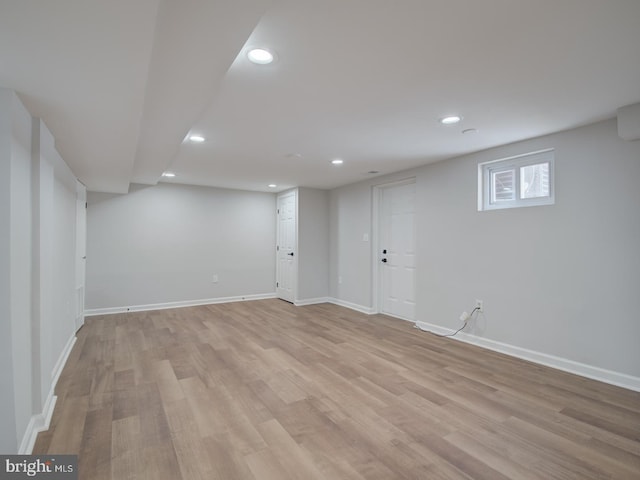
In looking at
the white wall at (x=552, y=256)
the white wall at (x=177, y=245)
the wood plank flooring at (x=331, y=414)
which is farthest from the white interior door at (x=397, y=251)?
the white wall at (x=177, y=245)

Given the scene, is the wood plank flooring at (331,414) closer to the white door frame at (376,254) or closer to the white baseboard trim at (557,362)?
the white baseboard trim at (557,362)

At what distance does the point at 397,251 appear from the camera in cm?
503

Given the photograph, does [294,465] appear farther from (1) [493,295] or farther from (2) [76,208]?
(2) [76,208]

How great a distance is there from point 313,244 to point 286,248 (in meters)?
0.61

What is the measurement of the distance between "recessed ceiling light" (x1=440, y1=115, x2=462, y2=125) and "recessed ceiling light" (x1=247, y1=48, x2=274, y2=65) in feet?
5.29

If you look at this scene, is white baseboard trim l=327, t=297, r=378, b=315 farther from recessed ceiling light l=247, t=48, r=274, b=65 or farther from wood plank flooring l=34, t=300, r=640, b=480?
recessed ceiling light l=247, t=48, r=274, b=65

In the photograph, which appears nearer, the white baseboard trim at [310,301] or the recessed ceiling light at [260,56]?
the recessed ceiling light at [260,56]

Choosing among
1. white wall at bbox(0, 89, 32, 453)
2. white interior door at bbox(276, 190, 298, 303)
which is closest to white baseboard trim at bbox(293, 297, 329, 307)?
white interior door at bbox(276, 190, 298, 303)

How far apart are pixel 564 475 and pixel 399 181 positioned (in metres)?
3.86

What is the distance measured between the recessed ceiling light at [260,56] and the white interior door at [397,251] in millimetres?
3420

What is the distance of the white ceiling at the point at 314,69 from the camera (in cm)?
133

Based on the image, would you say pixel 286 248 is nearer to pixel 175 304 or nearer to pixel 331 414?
pixel 175 304

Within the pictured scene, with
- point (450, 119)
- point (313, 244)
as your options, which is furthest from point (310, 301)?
point (450, 119)

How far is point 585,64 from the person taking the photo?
6.10 ft
